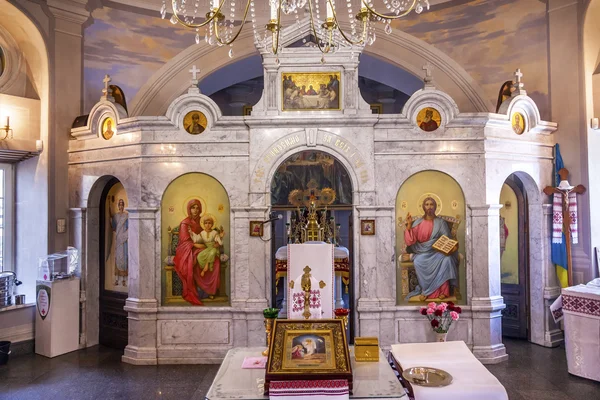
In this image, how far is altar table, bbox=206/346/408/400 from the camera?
388cm

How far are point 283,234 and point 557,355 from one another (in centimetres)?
665

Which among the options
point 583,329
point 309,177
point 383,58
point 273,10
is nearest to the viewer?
point 273,10

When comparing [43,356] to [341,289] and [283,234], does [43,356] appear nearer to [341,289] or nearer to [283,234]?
[341,289]

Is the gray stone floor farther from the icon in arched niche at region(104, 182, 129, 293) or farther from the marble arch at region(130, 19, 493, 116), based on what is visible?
the marble arch at region(130, 19, 493, 116)

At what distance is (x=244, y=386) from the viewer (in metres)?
4.05

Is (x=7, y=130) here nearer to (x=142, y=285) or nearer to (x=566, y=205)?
(x=142, y=285)

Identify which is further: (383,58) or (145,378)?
(383,58)

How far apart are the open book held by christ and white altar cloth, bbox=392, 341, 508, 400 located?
2921mm

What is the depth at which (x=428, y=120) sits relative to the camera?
777cm

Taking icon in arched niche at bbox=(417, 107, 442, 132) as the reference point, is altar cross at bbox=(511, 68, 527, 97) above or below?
above

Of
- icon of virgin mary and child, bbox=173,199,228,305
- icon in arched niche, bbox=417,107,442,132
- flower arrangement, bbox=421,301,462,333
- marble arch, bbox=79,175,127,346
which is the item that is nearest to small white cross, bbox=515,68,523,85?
icon in arched niche, bbox=417,107,442,132

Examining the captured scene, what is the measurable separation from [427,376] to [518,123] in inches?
218

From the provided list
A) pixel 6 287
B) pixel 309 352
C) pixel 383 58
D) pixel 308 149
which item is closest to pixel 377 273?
pixel 308 149

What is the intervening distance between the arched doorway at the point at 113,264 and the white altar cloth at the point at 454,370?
217 inches
